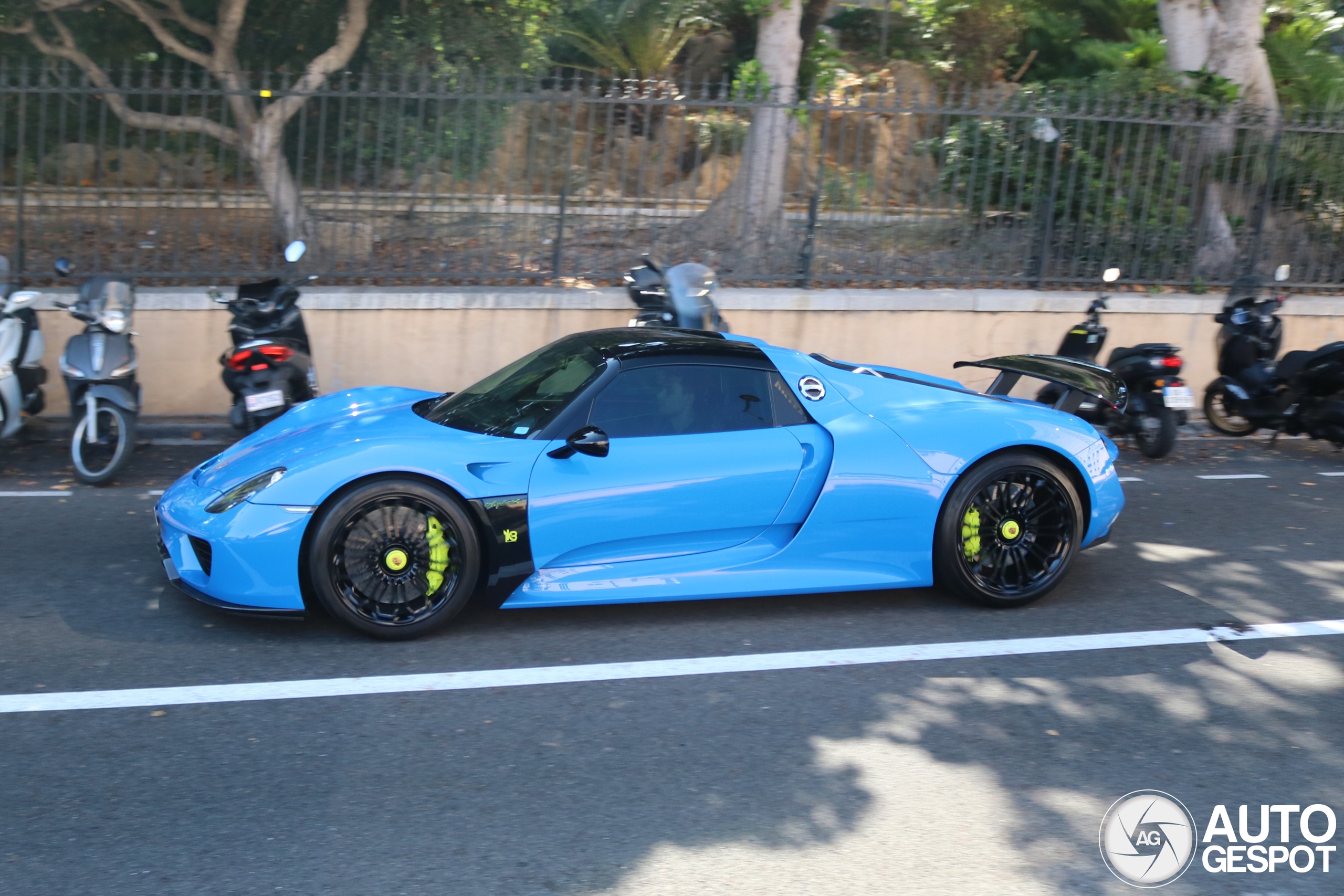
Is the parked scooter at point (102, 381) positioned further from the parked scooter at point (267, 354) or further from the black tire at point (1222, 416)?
the black tire at point (1222, 416)

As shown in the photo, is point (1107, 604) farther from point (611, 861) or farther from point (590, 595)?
point (611, 861)

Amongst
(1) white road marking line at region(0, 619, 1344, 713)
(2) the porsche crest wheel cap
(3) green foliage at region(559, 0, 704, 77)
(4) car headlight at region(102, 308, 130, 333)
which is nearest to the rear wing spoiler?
(1) white road marking line at region(0, 619, 1344, 713)

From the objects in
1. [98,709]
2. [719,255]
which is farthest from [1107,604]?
[719,255]

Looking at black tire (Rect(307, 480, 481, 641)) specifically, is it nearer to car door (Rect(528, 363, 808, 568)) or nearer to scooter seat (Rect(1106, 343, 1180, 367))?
car door (Rect(528, 363, 808, 568))

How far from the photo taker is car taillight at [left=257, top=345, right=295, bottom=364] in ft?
26.2

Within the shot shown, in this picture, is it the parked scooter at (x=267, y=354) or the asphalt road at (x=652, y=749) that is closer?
the asphalt road at (x=652, y=749)

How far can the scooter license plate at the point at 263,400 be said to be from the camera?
7793 mm

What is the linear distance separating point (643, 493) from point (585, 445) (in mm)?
313

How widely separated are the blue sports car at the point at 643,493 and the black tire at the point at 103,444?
2.13m

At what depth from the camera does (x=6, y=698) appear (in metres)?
4.29

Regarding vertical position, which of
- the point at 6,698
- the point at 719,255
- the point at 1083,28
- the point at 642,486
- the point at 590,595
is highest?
the point at 1083,28

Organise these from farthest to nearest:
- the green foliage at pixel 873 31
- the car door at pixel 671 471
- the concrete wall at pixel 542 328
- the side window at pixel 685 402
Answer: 1. the green foliage at pixel 873 31
2. the concrete wall at pixel 542 328
3. the side window at pixel 685 402
4. the car door at pixel 671 471

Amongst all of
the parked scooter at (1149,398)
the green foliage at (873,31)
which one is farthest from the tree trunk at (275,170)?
the green foliage at (873,31)

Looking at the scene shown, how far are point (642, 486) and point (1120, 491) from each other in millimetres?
2391
